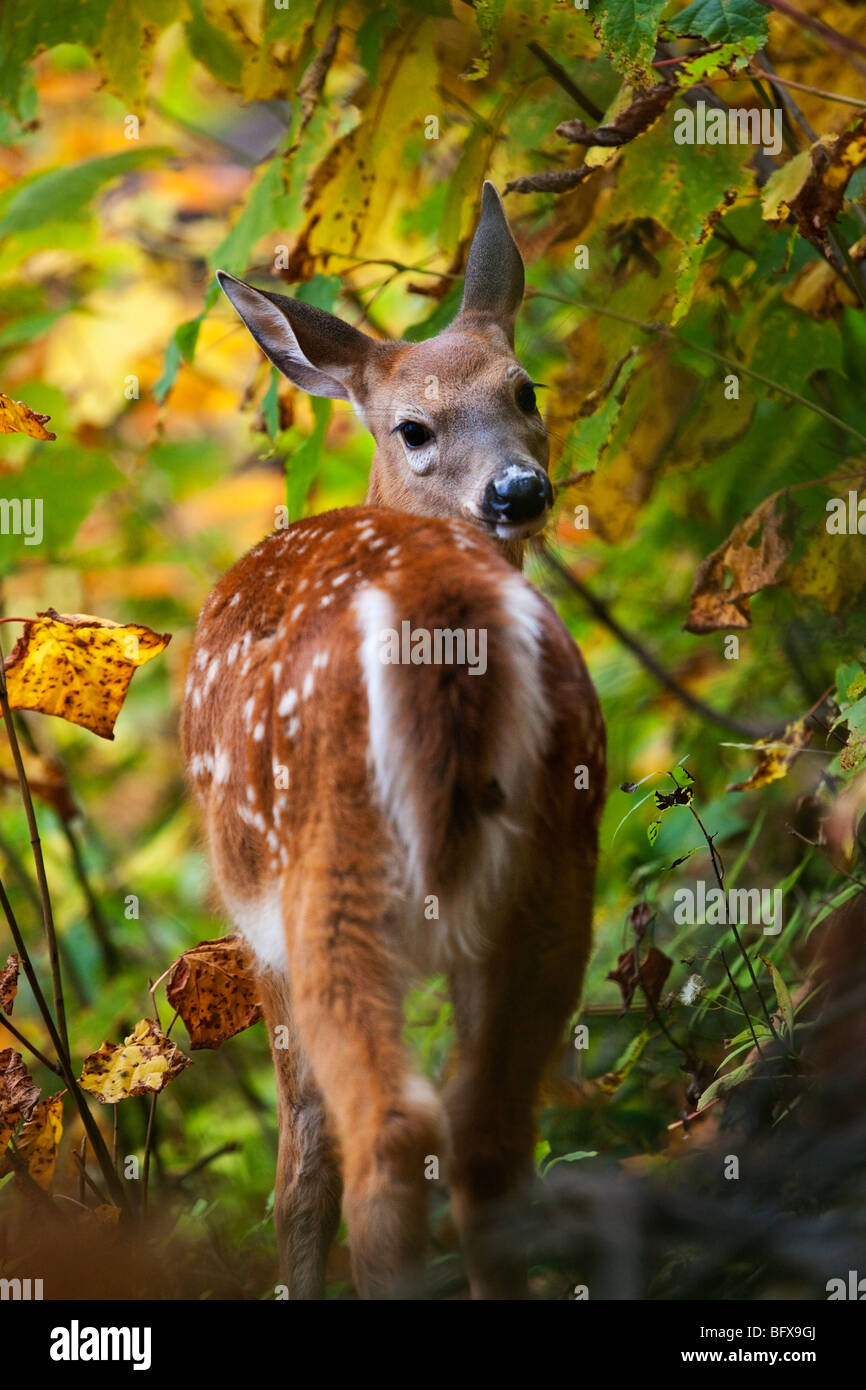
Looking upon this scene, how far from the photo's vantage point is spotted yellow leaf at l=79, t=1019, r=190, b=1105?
223cm

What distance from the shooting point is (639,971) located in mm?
2471

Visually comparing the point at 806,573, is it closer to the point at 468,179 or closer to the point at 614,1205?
the point at 468,179

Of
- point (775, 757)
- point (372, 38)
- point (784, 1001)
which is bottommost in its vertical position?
point (784, 1001)

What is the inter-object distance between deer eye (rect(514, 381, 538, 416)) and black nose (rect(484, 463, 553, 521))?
10.8 inches

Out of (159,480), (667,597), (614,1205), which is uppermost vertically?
(159,480)

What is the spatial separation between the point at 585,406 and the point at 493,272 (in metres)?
0.32

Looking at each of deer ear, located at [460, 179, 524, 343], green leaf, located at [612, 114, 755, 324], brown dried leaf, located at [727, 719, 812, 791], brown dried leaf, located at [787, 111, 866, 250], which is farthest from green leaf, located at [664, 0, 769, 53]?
brown dried leaf, located at [727, 719, 812, 791]

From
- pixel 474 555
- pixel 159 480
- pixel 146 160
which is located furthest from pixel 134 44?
pixel 159 480

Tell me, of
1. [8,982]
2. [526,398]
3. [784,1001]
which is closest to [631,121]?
[526,398]

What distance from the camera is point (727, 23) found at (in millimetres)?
2334

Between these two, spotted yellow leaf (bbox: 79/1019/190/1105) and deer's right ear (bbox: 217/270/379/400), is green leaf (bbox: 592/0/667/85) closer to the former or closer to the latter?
deer's right ear (bbox: 217/270/379/400)

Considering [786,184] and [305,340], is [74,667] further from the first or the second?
[786,184]

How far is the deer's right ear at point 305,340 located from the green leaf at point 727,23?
784 millimetres
